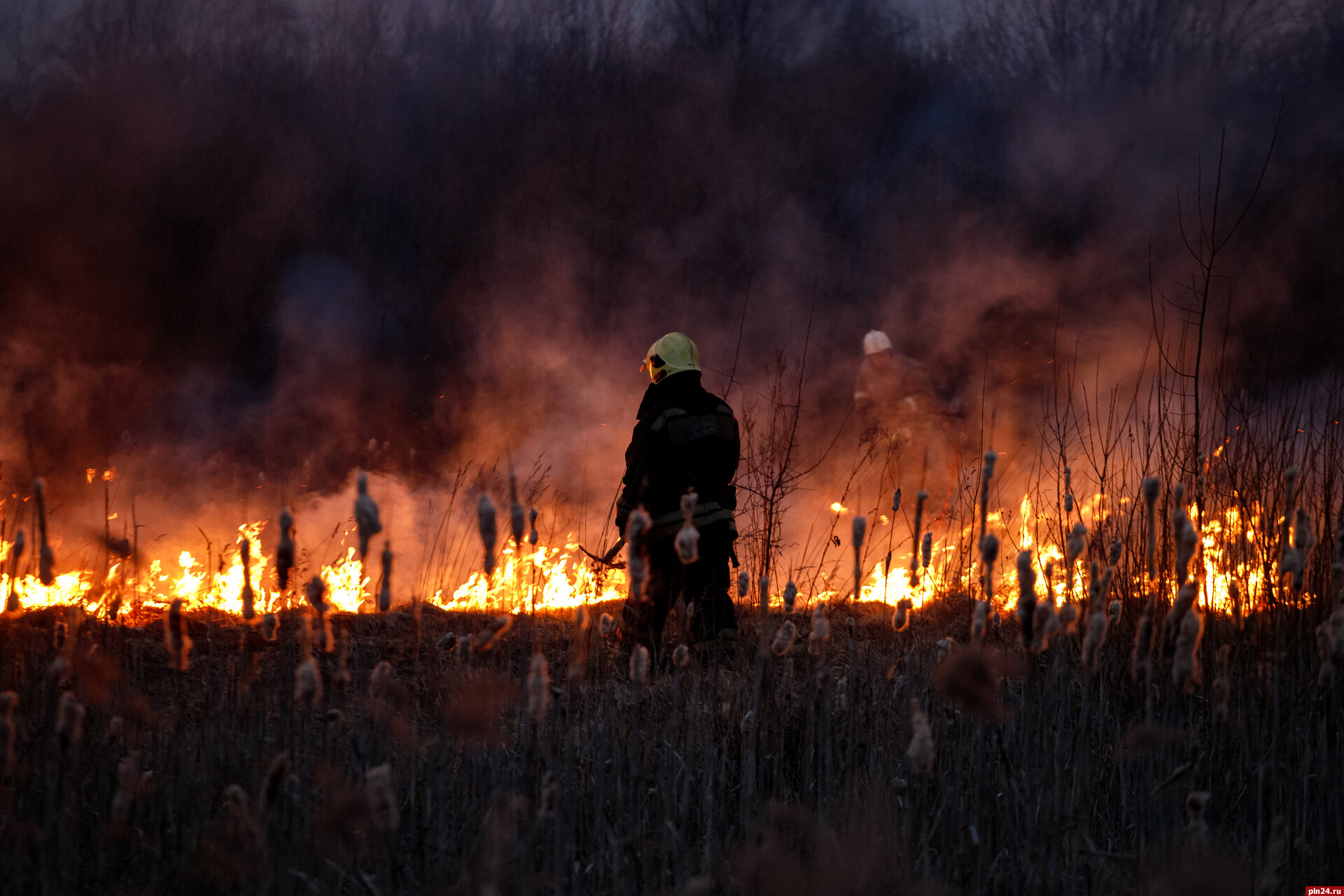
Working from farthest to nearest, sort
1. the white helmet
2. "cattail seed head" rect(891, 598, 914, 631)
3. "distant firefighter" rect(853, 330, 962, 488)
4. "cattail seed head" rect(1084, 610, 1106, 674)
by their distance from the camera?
1. the white helmet
2. "distant firefighter" rect(853, 330, 962, 488)
3. "cattail seed head" rect(891, 598, 914, 631)
4. "cattail seed head" rect(1084, 610, 1106, 674)

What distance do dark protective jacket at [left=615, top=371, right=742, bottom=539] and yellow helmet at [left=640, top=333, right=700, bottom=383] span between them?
0.03 meters

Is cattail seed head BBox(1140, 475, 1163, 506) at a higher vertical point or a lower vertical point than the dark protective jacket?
lower

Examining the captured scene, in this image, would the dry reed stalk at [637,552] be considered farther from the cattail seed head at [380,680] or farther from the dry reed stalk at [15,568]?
the dry reed stalk at [15,568]

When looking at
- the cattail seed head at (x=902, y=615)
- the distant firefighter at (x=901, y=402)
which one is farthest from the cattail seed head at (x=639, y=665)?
the distant firefighter at (x=901, y=402)

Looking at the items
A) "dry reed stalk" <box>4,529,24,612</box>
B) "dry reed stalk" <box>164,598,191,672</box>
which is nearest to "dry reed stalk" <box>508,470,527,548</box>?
"dry reed stalk" <box>164,598,191,672</box>

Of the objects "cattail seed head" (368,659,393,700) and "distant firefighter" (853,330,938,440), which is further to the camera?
"distant firefighter" (853,330,938,440)

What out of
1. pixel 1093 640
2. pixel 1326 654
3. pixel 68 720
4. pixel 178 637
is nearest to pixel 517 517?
pixel 178 637

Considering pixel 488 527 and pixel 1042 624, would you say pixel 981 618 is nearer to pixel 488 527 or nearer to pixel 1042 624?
pixel 1042 624

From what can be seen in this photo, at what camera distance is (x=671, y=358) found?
4.85 m

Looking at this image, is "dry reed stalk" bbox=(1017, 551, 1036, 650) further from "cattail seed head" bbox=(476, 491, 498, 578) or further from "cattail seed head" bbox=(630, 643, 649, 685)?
"cattail seed head" bbox=(476, 491, 498, 578)

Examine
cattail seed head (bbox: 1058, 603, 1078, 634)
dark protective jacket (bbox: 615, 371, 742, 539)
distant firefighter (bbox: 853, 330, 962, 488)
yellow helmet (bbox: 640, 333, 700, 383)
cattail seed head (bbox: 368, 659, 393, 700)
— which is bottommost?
cattail seed head (bbox: 368, 659, 393, 700)

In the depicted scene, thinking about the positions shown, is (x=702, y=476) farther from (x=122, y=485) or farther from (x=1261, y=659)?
(x=122, y=485)

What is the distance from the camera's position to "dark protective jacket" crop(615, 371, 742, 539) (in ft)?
15.3

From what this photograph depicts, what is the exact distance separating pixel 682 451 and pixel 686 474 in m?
0.13
